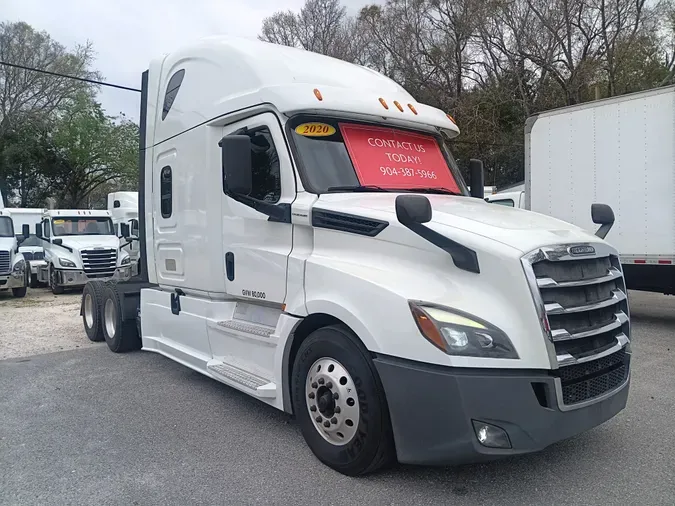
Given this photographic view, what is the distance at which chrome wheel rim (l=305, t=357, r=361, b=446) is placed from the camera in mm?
3793

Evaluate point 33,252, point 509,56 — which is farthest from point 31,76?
point 509,56

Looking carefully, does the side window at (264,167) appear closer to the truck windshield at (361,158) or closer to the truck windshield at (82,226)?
the truck windshield at (361,158)

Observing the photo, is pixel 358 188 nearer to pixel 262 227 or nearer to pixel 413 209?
pixel 262 227

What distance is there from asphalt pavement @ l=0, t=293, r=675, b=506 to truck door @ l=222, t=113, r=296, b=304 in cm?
118

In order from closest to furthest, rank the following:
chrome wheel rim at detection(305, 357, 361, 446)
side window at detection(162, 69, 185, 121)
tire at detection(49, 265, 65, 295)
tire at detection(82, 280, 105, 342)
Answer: chrome wheel rim at detection(305, 357, 361, 446) < side window at detection(162, 69, 185, 121) < tire at detection(82, 280, 105, 342) < tire at detection(49, 265, 65, 295)

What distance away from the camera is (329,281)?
4.01 m

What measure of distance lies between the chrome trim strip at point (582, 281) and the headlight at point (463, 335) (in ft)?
1.28

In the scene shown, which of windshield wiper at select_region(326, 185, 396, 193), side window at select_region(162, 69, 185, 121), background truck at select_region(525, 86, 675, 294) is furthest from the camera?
background truck at select_region(525, 86, 675, 294)

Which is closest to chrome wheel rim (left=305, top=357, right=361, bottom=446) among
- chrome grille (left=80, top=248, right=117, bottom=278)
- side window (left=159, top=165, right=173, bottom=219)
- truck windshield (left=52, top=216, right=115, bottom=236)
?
side window (left=159, top=165, right=173, bottom=219)

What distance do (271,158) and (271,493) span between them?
2496mm

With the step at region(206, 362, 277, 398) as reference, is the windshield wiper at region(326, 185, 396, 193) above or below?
above

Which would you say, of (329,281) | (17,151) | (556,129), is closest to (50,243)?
(556,129)

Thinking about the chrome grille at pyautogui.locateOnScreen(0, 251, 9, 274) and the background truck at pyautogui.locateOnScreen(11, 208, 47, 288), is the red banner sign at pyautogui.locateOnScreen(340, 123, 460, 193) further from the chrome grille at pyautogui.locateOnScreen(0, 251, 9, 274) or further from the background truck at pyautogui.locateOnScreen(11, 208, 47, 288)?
the background truck at pyautogui.locateOnScreen(11, 208, 47, 288)

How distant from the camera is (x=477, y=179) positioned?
5.99m
